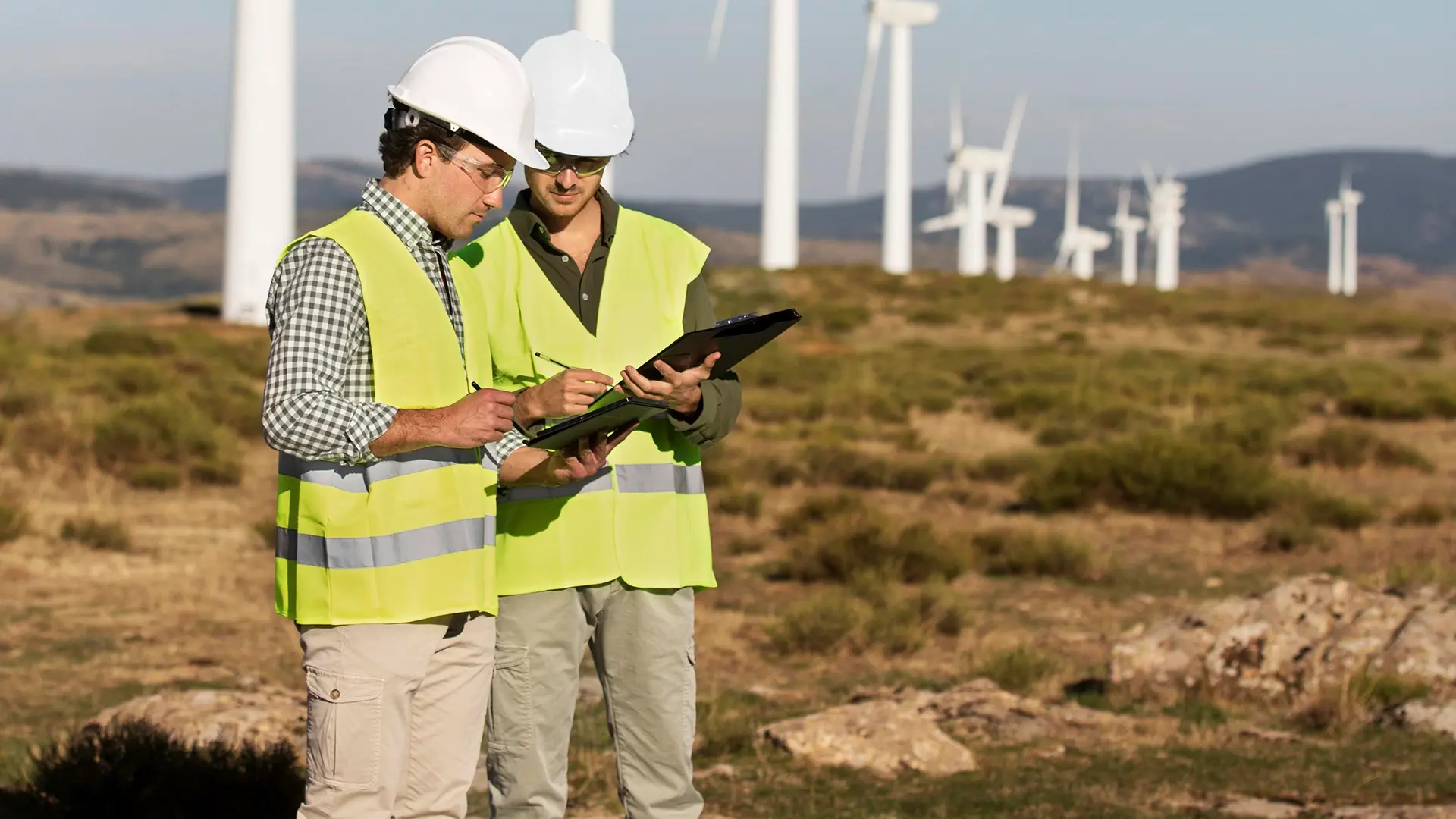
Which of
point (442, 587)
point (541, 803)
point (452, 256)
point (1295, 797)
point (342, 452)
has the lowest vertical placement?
point (1295, 797)

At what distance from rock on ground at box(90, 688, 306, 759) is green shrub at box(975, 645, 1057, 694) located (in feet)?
11.5

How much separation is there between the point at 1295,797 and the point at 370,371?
14.2ft

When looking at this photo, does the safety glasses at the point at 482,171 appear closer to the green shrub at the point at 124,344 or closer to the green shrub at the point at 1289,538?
the green shrub at the point at 1289,538

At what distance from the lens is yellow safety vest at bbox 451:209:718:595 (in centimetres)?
433

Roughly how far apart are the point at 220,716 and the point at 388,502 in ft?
12.7

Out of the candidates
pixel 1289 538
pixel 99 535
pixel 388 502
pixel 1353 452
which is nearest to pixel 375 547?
pixel 388 502

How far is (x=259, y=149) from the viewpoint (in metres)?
32.5

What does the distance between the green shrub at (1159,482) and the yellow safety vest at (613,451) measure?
12676 mm

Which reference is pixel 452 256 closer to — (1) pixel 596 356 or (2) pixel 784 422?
(1) pixel 596 356

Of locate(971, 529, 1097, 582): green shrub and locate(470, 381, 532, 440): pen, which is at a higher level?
locate(470, 381, 532, 440): pen

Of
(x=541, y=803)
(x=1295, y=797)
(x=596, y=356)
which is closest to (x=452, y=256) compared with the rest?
(x=596, y=356)

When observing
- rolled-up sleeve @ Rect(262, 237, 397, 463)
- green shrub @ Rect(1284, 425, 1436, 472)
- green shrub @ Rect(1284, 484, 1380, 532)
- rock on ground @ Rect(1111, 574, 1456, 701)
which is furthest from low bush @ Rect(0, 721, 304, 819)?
green shrub @ Rect(1284, 425, 1436, 472)

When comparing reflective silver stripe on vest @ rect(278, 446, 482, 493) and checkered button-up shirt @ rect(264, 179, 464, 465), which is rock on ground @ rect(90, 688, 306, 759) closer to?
reflective silver stripe on vest @ rect(278, 446, 482, 493)

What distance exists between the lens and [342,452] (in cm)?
348
